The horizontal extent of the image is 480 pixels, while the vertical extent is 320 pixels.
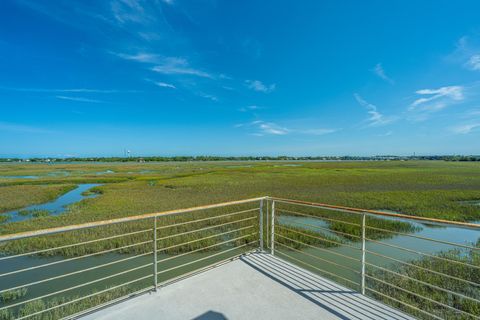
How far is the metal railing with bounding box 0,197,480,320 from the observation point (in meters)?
3.42

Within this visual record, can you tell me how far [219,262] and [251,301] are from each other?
1278 millimetres

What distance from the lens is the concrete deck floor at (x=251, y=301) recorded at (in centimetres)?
279

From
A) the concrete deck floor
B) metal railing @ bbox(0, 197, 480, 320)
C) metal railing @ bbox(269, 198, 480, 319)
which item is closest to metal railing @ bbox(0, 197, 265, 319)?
metal railing @ bbox(0, 197, 480, 320)

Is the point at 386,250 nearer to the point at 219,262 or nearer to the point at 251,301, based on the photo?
the point at 219,262

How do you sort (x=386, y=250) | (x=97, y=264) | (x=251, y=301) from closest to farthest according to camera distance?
(x=251, y=301)
(x=97, y=264)
(x=386, y=250)

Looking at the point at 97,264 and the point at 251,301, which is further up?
the point at 251,301

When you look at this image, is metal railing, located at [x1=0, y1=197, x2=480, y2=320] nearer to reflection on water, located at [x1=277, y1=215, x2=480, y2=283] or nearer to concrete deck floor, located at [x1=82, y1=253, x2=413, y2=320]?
reflection on water, located at [x1=277, y1=215, x2=480, y2=283]

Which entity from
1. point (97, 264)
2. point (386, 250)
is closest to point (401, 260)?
point (386, 250)

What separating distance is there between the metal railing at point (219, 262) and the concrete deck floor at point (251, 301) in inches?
7.6

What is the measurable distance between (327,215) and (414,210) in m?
4.70

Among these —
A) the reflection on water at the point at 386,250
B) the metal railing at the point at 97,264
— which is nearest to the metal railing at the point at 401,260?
the reflection on water at the point at 386,250

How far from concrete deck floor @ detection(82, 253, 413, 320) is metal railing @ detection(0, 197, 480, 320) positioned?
19cm

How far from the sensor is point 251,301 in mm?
3051

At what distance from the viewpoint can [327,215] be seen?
12227mm
